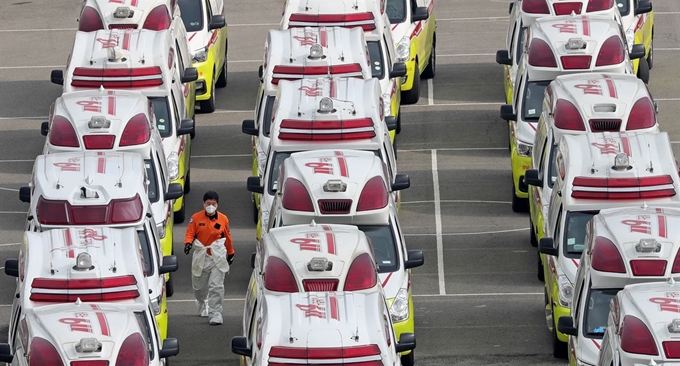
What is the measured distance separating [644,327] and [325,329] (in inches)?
124

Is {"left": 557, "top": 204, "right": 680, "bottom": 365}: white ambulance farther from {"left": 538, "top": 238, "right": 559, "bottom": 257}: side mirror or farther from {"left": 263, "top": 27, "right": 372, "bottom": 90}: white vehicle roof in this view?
{"left": 263, "top": 27, "right": 372, "bottom": 90}: white vehicle roof

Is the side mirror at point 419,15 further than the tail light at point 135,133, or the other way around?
the side mirror at point 419,15

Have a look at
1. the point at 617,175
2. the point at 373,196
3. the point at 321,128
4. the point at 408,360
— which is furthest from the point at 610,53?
the point at 408,360

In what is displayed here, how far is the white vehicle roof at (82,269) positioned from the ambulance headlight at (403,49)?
11.5m

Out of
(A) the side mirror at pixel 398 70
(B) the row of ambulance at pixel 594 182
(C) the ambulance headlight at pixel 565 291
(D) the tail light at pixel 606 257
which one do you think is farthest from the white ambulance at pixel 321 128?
(D) the tail light at pixel 606 257

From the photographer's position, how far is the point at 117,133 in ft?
99.1

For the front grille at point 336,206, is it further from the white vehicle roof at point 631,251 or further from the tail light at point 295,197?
the white vehicle roof at point 631,251

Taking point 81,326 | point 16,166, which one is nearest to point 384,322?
point 81,326

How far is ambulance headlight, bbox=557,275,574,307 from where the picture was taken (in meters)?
26.4

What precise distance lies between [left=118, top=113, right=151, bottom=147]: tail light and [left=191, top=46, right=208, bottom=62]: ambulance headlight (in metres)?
6.13

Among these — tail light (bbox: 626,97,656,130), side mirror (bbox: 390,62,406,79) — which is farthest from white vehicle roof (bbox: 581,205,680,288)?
side mirror (bbox: 390,62,406,79)

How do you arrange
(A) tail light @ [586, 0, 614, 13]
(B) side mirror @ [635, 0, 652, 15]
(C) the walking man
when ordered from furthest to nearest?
(B) side mirror @ [635, 0, 652, 15]
(A) tail light @ [586, 0, 614, 13]
(C) the walking man

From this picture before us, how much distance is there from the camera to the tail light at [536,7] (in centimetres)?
3606

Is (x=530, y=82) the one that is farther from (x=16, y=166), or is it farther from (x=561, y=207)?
(x=16, y=166)
